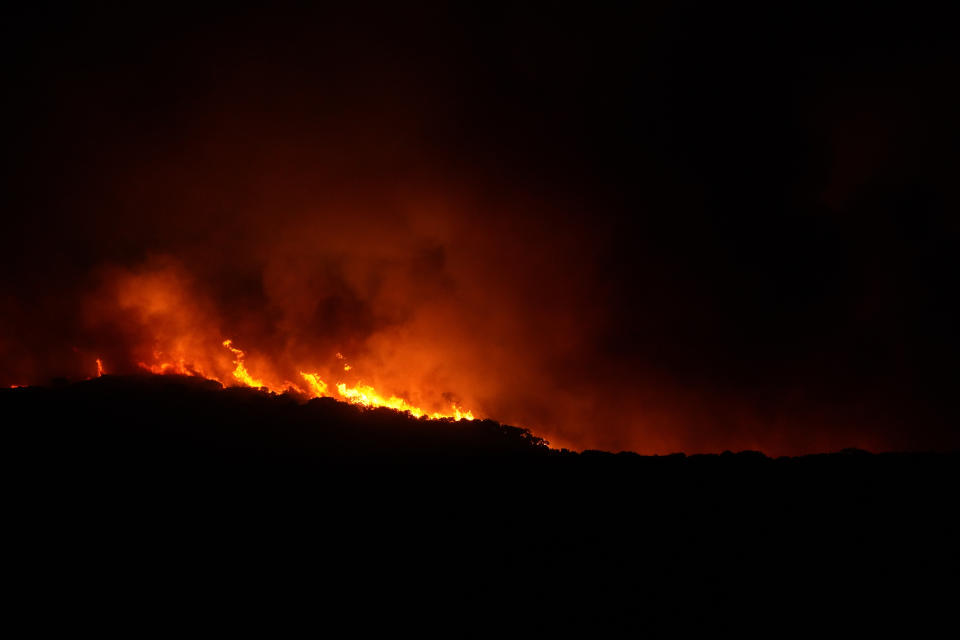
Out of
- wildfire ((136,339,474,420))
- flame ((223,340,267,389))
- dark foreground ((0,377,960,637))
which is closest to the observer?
dark foreground ((0,377,960,637))

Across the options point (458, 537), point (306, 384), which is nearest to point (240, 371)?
point (306, 384)

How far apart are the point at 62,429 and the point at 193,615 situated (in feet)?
43.9

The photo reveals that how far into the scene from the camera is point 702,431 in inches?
1587

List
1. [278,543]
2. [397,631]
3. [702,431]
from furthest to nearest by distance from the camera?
[702,431]
[278,543]
[397,631]

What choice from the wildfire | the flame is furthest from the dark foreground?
the flame

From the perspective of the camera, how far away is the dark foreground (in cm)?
1352

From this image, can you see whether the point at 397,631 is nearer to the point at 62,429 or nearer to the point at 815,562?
the point at 815,562

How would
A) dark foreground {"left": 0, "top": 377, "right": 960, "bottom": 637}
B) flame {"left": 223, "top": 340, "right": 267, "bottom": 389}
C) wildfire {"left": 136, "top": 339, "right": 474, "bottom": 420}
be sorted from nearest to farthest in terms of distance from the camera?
dark foreground {"left": 0, "top": 377, "right": 960, "bottom": 637} < wildfire {"left": 136, "top": 339, "right": 474, "bottom": 420} < flame {"left": 223, "top": 340, "right": 267, "bottom": 389}

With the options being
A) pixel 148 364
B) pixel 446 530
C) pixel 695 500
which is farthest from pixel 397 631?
pixel 148 364

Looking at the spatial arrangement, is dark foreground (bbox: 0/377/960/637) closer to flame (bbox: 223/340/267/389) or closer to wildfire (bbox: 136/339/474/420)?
wildfire (bbox: 136/339/474/420)

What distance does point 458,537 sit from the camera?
1656 centimetres

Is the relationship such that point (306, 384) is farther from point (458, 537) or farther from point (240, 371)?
point (458, 537)

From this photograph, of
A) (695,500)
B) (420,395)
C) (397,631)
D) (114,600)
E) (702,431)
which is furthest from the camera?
(420,395)

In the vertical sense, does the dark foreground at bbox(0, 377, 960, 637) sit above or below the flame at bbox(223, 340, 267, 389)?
below
